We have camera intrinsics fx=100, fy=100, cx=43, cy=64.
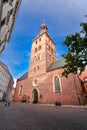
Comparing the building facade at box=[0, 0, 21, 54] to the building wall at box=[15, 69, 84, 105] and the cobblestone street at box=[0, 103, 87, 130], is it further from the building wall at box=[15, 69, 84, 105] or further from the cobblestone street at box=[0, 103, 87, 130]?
the building wall at box=[15, 69, 84, 105]

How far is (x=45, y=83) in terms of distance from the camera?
98.0 ft

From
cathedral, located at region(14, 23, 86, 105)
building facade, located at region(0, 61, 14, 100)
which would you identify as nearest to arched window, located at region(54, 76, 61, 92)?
cathedral, located at region(14, 23, 86, 105)

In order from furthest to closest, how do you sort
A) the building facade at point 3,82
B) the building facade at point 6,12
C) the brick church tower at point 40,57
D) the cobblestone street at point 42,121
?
the building facade at point 3,82 < the brick church tower at point 40,57 < the building facade at point 6,12 < the cobblestone street at point 42,121

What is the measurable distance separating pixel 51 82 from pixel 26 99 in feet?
36.0

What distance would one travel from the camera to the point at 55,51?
44.3m

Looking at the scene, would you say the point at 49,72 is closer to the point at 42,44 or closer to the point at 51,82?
the point at 51,82

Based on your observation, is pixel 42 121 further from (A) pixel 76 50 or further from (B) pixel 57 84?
(B) pixel 57 84

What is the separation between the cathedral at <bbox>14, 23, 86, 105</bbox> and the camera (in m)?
23.7

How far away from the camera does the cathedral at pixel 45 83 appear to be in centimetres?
2369

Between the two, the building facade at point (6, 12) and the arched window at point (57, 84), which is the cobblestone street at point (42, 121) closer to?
the building facade at point (6, 12)

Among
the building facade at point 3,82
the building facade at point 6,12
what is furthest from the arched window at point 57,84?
the building facade at point 3,82

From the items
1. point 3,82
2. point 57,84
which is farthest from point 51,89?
point 3,82

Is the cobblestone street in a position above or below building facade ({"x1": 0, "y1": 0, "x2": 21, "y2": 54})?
below

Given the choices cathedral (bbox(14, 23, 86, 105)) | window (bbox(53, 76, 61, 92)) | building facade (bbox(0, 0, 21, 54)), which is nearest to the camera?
building facade (bbox(0, 0, 21, 54))
